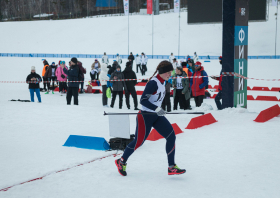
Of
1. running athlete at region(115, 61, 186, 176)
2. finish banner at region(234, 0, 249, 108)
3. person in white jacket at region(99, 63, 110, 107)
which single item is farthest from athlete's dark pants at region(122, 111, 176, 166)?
person in white jacket at region(99, 63, 110, 107)

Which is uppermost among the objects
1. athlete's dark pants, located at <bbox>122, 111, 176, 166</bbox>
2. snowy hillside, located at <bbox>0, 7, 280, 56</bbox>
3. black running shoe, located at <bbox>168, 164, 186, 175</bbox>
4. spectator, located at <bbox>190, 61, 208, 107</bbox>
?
snowy hillside, located at <bbox>0, 7, 280, 56</bbox>

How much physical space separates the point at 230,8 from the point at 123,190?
649 cm

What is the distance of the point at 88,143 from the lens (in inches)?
228

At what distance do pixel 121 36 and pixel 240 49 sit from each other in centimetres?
4562

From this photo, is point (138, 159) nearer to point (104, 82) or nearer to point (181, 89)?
point (181, 89)

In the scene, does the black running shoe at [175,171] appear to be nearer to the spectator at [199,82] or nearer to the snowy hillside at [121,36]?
the spectator at [199,82]

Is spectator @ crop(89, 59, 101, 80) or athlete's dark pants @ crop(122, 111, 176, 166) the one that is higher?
spectator @ crop(89, 59, 101, 80)

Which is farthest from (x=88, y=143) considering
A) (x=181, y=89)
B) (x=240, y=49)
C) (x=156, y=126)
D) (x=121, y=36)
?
(x=121, y=36)

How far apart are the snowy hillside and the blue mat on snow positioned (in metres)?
40.0

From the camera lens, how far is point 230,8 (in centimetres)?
884

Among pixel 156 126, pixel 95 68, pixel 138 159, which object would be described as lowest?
pixel 138 159

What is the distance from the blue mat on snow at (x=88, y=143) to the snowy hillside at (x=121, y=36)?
40.0 m

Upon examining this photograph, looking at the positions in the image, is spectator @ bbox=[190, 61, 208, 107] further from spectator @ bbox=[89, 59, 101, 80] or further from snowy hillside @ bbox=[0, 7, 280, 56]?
snowy hillside @ bbox=[0, 7, 280, 56]

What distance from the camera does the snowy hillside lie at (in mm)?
47234
